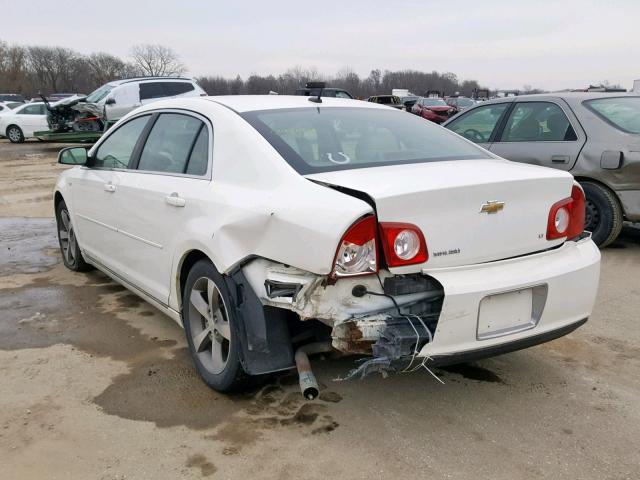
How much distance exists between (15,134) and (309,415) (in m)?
23.4

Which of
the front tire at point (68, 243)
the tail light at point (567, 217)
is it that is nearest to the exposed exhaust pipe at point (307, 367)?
the tail light at point (567, 217)

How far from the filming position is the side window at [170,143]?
11.3 ft

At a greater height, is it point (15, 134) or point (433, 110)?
point (433, 110)

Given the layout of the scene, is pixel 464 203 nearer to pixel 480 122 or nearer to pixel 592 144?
pixel 592 144

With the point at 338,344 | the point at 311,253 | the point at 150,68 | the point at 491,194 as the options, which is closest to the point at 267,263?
the point at 311,253

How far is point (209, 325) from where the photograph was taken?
3.15m

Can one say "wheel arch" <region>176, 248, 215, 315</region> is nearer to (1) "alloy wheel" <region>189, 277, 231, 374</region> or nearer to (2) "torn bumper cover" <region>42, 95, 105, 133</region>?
(1) "alloy wheel" <region>189, 277, 231, 374</region>

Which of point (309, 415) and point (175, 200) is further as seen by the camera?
point (175, 200)

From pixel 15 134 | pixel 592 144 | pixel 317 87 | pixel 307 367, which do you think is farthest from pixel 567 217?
pixel 15 134

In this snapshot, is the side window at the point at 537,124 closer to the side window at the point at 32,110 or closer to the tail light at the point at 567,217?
the tail light at the point at 567,217

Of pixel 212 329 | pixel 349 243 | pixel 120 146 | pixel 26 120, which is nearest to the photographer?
pixel 349 243

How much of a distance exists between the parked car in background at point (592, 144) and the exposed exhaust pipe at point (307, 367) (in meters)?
4.06

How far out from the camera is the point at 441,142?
3.48 m

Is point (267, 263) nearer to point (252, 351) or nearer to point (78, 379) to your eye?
point (252, 351)
